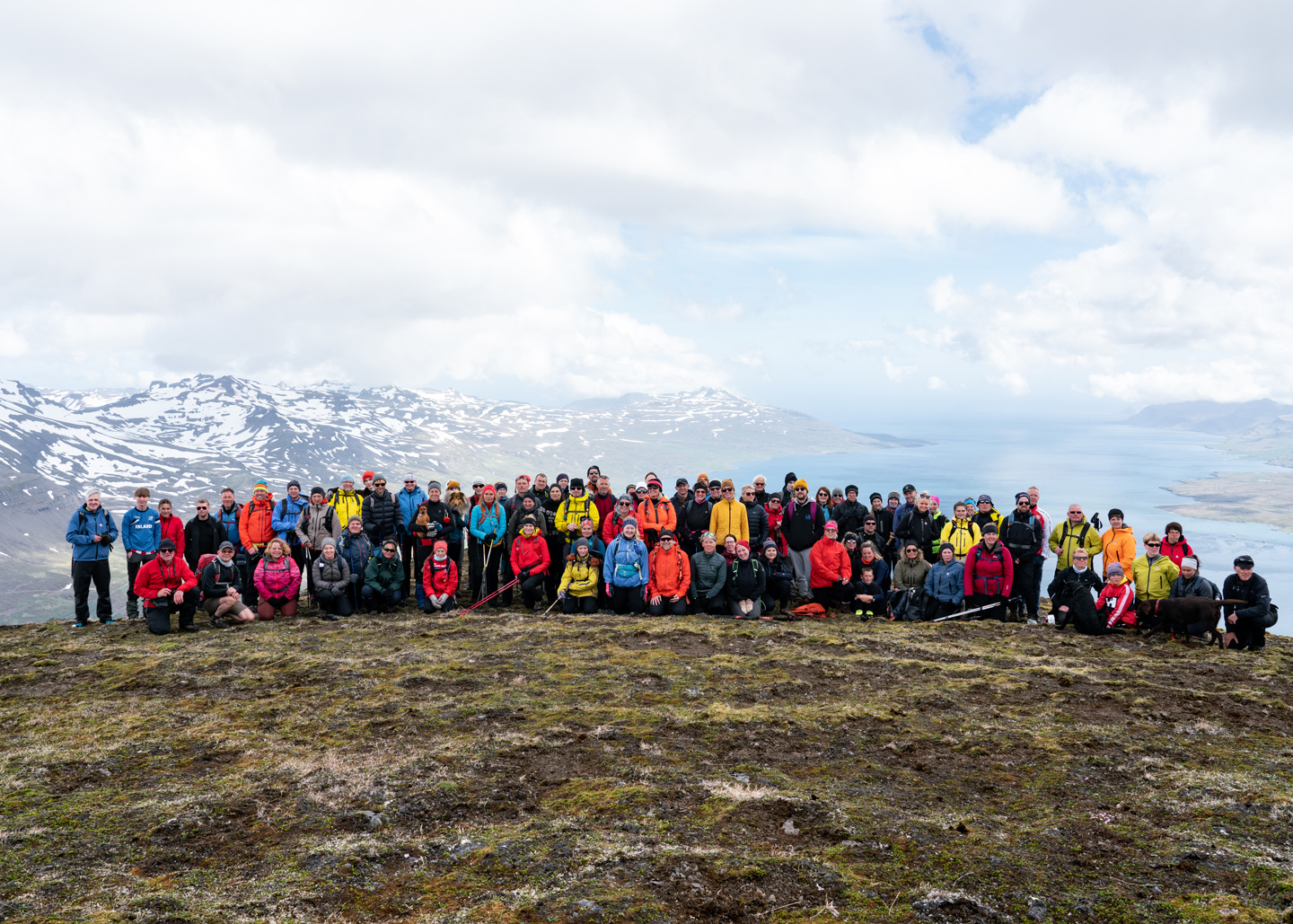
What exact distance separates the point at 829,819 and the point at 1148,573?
13.0 metres

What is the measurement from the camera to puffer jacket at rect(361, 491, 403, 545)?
62.1ft

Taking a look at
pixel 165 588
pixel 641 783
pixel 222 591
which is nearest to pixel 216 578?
pixel 222 591

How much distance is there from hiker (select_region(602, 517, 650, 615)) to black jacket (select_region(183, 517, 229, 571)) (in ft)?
31.7

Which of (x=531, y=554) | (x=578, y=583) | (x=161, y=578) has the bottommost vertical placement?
(x=578, y=583)

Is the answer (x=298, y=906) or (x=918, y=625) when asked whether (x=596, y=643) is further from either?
(x=298, y=906)

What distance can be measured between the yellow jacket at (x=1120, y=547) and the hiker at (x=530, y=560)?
43.8ft

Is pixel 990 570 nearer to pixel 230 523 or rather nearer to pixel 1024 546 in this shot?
pixel 1024 546

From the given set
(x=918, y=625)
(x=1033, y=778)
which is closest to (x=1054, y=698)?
(x=1033, y=778)

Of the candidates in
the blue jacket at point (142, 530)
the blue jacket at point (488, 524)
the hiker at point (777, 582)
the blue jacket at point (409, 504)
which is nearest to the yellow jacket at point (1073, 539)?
the hiker at point (777, 582)

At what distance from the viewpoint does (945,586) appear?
17.7 metres

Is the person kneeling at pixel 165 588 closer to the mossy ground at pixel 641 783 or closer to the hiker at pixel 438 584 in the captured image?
the mossy ground at pixel 641 783

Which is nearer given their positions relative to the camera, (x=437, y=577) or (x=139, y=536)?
(x=139, y=536)

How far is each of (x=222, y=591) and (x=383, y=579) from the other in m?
3.50

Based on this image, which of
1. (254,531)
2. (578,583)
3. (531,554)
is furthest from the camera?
(531,554)
